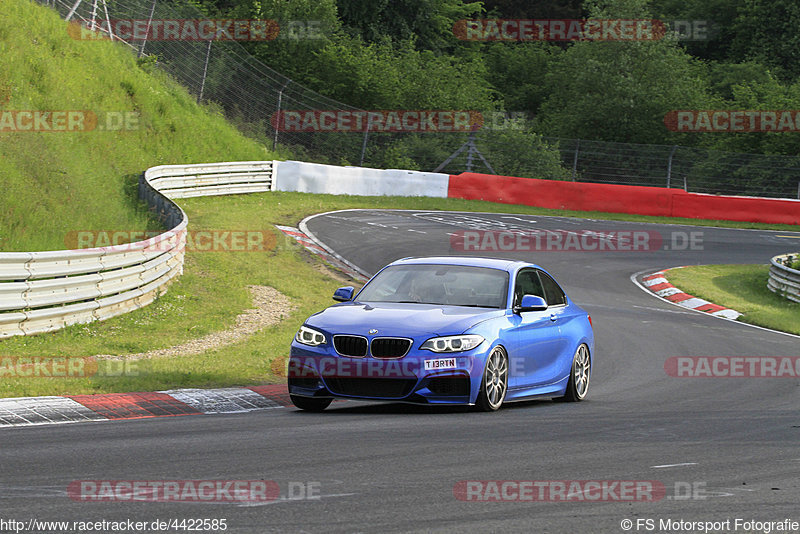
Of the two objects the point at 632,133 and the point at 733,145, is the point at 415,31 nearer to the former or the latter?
the point at 632,133

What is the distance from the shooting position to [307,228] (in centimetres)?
2736

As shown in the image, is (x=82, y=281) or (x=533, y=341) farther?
(x=82, y=281)

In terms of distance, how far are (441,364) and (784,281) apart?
1760cm

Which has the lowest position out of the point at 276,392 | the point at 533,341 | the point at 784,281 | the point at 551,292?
the point at 784,281

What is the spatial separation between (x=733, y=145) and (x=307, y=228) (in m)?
28.4

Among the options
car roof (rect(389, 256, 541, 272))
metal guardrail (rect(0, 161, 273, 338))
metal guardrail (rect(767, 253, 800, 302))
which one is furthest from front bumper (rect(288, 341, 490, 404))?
metal guardrail (rect(767, 253, 800, 302))

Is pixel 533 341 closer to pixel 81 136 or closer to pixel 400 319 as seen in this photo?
pixel 400 319

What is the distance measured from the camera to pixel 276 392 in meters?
10.8

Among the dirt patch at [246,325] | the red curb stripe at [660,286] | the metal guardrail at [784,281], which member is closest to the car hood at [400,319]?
the dirt patch at [246,325]

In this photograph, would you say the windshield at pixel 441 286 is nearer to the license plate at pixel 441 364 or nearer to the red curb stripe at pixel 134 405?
the license plate at pixel 441 364

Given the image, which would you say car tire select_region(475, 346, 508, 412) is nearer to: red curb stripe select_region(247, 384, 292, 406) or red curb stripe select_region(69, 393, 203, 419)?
red curb stripe select_region(247, 384, 292, 406)

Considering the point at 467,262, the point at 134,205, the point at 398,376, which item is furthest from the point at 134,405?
the point at 134,205

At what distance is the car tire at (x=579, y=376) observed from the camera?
11109 mm

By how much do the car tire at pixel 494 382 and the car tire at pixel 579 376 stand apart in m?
1.55
